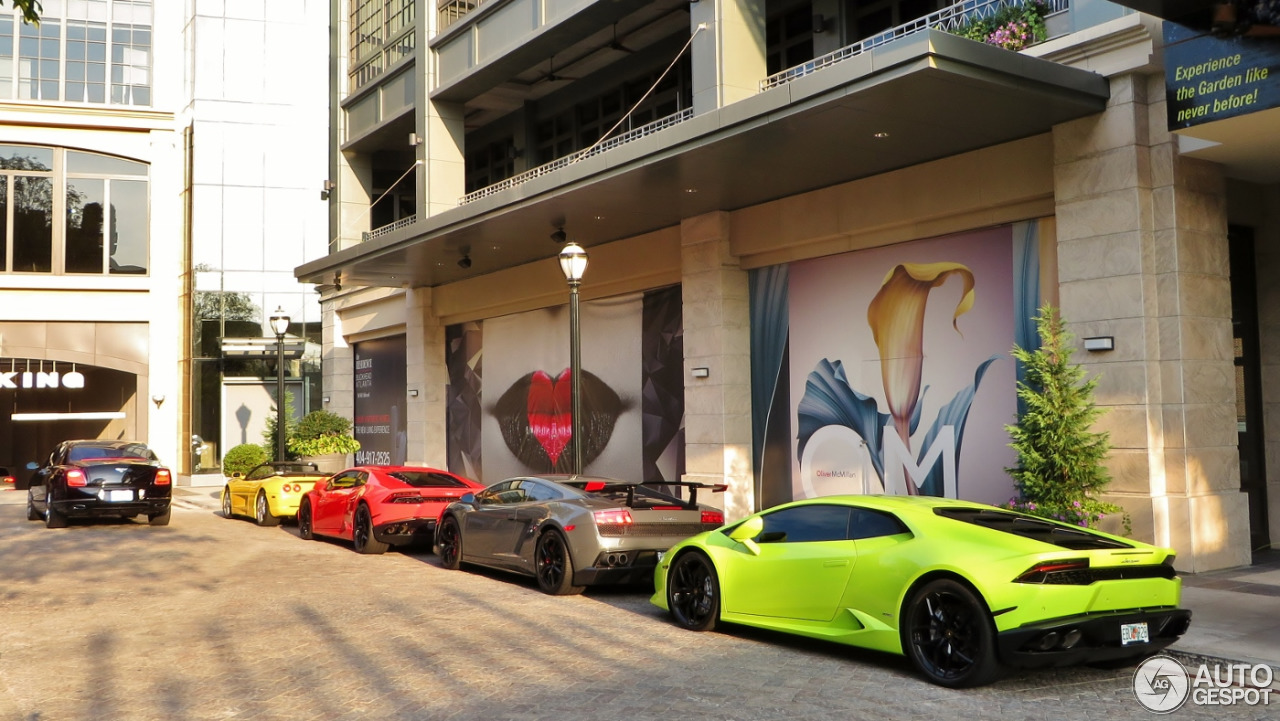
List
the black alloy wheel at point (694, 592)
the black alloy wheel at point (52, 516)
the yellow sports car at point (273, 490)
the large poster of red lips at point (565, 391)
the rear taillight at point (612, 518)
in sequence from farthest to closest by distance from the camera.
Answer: the large poster of red lips at point (565, 391) → the yellow sports car at point (273, 490) → the black alloy wheel at point (52, 516) → the rear taillight at point (612, 518) → the black alloy wheel at point (694, 592)

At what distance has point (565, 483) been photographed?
12531mm

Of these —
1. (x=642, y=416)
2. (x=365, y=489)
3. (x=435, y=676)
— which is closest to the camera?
(x=435, y=676)

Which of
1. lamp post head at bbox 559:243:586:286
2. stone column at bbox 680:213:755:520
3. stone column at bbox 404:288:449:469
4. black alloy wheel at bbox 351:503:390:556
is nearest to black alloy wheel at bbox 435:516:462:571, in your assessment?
black alloy wheel at bbox 351:503:390:556

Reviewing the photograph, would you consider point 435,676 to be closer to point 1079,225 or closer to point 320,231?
point 1079,225

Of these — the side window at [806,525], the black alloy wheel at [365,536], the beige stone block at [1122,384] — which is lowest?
the black alloy wheel at [365,536]

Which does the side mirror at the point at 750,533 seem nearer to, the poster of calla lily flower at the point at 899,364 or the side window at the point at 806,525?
the side window at the point at 806,525

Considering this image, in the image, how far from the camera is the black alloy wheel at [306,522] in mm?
18328

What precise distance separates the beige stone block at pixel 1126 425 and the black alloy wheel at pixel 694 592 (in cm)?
550

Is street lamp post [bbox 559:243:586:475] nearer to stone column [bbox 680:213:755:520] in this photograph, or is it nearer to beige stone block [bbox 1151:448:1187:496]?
stone column [bbox 680:213:755:520]

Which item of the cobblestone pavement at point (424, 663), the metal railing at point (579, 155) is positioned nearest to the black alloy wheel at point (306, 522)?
the cobblestone pavement at point (424, 663)

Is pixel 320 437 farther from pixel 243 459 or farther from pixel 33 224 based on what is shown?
pixel 33 224

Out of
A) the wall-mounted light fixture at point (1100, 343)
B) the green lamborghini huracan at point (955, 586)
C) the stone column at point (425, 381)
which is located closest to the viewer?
the green lamborghini huracan at point (955, 586)

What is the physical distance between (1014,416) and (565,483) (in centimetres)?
603

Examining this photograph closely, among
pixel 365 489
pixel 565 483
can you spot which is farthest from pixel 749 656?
pixel 365 489
